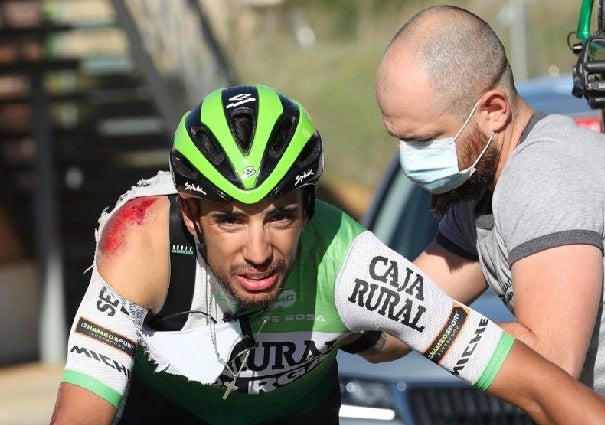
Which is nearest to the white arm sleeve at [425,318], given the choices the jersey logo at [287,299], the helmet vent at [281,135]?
the jersey logo at [287,299]

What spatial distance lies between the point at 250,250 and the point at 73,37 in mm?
12082

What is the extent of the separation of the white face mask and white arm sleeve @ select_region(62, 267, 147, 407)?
1094 mm

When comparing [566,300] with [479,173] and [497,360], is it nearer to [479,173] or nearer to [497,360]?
[497,360]

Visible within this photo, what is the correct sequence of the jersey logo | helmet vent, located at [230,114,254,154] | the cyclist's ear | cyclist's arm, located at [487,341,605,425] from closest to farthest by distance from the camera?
cyclist's arm, located at [487,341,605,425] < helmet vent, located at [230,114,254,154] < the jersey logo < the cyclist's ear

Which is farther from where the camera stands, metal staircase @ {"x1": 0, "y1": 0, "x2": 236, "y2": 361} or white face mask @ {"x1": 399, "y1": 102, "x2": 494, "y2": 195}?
metal staircase @ {"x1": 0, "y1": 0, "x2": 236, "y2": 361}

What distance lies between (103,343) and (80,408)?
197 millimetres

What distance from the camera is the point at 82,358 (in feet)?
13.3

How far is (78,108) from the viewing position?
16750 mm

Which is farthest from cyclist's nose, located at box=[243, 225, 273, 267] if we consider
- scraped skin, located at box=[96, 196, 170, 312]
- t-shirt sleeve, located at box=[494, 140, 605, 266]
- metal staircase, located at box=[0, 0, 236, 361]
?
metal staircase, located at box=[0, 0, 236, 361]

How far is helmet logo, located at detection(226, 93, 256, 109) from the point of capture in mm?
4230

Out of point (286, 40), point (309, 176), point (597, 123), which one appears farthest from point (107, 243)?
point (286, 40)

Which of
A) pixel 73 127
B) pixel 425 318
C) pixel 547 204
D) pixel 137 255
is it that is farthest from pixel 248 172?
pixel 73 127

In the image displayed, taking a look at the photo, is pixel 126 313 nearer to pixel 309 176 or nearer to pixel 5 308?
pixel 309 176

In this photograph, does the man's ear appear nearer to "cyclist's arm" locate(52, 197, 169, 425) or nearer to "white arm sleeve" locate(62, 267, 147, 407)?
"cyclist's arm" locate(52, 197, 169, 425)
